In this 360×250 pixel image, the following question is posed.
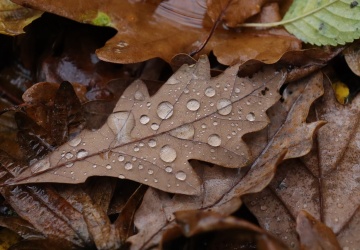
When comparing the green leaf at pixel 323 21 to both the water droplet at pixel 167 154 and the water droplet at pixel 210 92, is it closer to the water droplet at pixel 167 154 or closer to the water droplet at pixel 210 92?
the water droplet at pixel 210 92

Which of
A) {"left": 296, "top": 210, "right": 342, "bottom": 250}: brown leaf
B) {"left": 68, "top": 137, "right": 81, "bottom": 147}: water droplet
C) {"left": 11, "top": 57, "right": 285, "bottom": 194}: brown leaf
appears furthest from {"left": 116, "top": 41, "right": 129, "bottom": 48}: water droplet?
{"left": 296, "top": 210, "right": 342, "bottom": 250}: brown leaf

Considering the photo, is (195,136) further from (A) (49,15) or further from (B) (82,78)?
(A) (49,15)

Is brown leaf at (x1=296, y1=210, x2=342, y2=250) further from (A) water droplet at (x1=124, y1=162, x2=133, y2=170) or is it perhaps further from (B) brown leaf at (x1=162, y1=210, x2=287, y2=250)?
(A) water droplet at (x1=124, y1=162, x2=133, y2=170)

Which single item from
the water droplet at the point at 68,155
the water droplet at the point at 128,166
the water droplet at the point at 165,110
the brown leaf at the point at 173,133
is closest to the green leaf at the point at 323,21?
the brown leaf at the point at 173,133

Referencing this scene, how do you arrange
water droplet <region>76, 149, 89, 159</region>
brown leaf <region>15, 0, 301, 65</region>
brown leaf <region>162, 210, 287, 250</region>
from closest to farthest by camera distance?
brown leaf <region>162, 210, 287, 250</region>
water droplet <region>76, 149, 89, 159</region>
brown leaf <region>15, 0, 301, 65</region>

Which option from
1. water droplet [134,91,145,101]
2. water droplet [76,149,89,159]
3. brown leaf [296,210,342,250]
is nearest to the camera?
brown leaf [296,210,342,250]

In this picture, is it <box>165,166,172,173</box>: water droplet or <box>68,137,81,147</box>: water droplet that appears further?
<box>68,137,81,147</box>: water droplet
